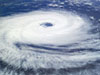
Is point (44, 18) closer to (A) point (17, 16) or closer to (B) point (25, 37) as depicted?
(A) point (17, 16)

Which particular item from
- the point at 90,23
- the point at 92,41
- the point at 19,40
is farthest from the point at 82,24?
the point at 19,40

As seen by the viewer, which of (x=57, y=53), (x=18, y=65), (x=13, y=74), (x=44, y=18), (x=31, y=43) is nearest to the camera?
(x=13, y=74)

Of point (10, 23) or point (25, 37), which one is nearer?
point (25, 37)

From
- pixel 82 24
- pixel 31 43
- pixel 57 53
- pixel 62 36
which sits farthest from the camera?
pixel 82 24

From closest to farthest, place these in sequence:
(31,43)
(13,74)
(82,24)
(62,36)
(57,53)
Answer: (13,74) → (57,53) → (31,43) → (62,36) → (82,24)

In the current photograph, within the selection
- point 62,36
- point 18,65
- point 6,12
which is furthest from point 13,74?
point 6,12

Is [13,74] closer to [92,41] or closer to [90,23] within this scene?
[92,41]
